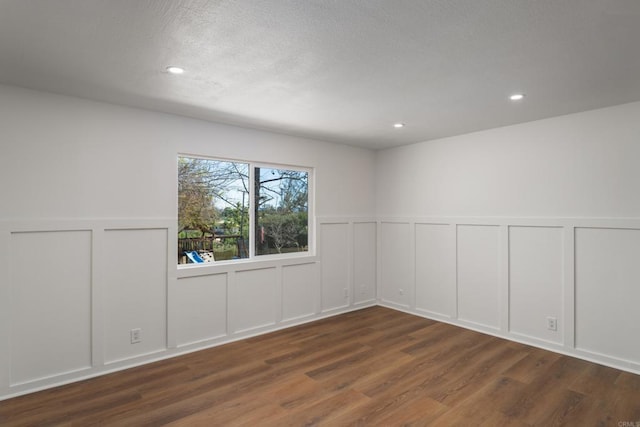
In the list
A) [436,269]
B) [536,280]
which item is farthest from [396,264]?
[536,280]

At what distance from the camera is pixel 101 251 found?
3084 mm

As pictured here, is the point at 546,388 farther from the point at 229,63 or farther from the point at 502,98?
the point at 229,63

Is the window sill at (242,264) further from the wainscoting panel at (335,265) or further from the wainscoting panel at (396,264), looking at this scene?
the wainscoting panel at (396,264)

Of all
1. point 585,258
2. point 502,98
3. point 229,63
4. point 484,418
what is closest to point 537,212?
point 585,258

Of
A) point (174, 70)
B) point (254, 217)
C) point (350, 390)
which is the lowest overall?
point (350, 390)

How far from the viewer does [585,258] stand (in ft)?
11.1

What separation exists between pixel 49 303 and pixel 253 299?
191 cm

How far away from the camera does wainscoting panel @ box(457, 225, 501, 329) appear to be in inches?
160

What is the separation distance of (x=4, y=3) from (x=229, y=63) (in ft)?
3.70

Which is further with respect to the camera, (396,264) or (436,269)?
(396,264)

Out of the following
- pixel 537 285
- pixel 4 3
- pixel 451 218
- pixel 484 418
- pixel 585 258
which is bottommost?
pixel 484 418

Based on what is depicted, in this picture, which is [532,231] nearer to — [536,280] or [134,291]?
[536,280]

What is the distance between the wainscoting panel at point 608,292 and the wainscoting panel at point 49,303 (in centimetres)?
461

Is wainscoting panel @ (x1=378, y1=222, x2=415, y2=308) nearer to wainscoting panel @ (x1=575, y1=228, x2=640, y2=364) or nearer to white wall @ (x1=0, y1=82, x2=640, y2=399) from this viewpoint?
white wall @ (x1=0, y1=82, x2=640, y2=399)
